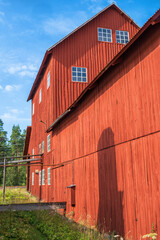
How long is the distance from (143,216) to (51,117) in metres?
13.3

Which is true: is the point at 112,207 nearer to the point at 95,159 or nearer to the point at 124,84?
the point at 95,159

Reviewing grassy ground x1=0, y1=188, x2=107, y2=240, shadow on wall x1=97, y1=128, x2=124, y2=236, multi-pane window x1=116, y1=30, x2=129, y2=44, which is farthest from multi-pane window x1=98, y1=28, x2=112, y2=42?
grassy ground x1=0, y1=188, x2=107, y2=240

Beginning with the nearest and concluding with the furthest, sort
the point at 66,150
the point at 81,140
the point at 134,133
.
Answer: the point at 134,133 < the point at 81,140 < the point at 66,150

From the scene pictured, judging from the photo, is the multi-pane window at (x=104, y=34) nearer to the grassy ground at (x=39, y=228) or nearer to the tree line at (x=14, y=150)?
the grassy ground at (x=39, y=228)

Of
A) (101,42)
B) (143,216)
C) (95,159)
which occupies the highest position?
(101,42)

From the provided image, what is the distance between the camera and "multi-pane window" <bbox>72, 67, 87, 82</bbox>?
20630 mm

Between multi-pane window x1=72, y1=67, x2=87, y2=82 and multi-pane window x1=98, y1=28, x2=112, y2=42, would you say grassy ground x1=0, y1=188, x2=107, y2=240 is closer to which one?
multi-pane window x1=72, y1=67, x2=87, y2=82

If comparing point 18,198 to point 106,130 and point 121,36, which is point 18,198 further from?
point 121,36

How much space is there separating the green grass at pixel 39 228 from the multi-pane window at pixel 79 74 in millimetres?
11058

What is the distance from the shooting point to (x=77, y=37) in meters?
20.9

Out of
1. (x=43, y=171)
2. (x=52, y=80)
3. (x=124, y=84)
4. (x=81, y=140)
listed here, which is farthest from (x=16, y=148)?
(x=124, y=84)

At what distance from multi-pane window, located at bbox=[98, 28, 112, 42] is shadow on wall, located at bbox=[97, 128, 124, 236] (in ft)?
41.7

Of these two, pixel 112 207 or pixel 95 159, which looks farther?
pixel 95 159

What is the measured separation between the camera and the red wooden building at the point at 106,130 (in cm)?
786
